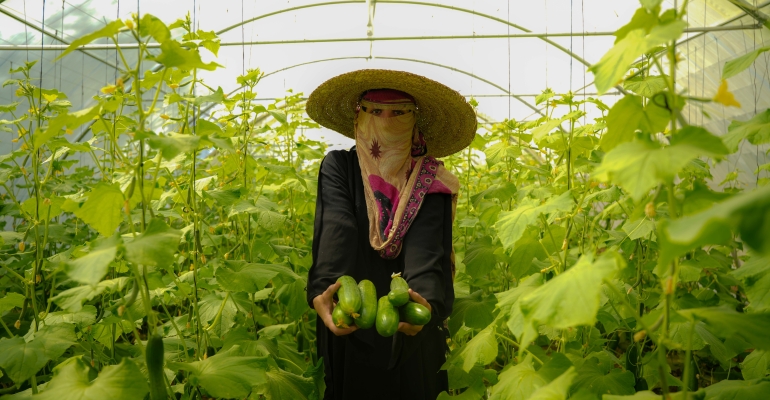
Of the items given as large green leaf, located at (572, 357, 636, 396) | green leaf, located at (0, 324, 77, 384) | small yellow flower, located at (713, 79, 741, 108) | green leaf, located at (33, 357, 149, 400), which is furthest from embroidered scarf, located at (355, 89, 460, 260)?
small yellow flower, located at (713, 79, 741, 108)

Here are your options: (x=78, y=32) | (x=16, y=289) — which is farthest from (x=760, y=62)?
(x=78, y=32)

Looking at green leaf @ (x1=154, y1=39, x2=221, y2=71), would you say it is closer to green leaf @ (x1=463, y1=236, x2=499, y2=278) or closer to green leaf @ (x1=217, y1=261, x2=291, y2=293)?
green leaf @ (x1=217, y1=261, x2=291, y2=293)

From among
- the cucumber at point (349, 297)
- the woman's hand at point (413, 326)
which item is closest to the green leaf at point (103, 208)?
the cucumber at point (349, 297)

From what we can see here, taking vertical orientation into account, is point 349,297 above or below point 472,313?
above

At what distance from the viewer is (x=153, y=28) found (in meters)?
1.65

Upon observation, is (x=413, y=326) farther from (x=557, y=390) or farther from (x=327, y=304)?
(x=557, y=390)

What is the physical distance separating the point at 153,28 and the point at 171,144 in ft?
1.13

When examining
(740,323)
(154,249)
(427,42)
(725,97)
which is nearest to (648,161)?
(725,97)

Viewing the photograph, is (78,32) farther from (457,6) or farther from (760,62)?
(760,62)

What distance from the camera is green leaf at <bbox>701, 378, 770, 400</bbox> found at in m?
1.50

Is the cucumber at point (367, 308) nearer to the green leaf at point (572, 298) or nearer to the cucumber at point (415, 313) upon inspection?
the cucumber at point (415, 313)

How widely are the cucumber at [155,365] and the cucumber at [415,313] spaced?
79cm

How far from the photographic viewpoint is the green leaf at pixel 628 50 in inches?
44.9

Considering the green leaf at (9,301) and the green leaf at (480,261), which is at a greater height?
the green leaf at (480,261)
